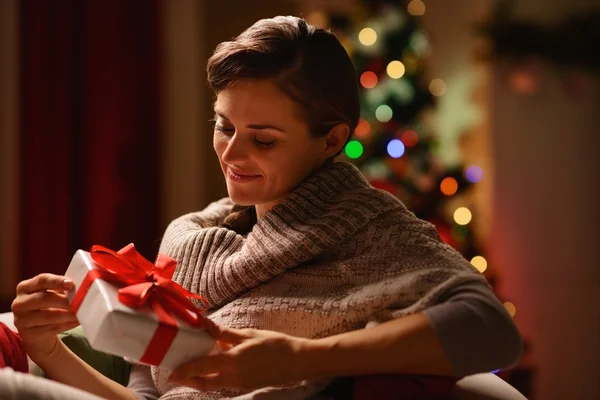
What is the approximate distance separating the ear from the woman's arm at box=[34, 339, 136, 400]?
577 millimetres

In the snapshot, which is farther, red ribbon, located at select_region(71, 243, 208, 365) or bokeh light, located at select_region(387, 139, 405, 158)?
bokeh light, located at select_region(387, 139, 405, 158)

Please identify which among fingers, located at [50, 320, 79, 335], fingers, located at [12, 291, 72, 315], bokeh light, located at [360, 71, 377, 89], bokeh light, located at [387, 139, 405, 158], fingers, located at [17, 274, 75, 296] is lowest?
bokeh light, located at [387, 139, 405, 158]

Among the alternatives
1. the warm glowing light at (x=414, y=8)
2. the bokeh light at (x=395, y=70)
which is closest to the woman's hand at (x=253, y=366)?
the bokeh light at (x=395, y=70)

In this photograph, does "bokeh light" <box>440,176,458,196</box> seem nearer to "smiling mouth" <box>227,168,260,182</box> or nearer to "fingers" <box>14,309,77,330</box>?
"smiling mouth" <box>227,168,260,182</box>

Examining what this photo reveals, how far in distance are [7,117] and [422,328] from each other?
2.62m

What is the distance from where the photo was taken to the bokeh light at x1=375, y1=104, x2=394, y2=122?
339cm

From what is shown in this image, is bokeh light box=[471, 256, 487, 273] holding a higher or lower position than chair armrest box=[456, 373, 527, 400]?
lower

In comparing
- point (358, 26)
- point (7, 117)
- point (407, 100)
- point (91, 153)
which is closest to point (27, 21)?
point (7, 117)

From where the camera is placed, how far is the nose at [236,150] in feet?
4.12

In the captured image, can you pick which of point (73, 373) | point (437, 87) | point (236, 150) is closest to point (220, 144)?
point (236, 150)

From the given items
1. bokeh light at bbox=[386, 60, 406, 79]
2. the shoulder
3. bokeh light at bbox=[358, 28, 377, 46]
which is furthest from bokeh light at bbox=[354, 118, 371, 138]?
the shoulder

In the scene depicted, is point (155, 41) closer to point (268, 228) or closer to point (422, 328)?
point (268, 228)

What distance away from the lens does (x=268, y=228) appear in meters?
1.28

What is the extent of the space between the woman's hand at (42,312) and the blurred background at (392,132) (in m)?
1.51
